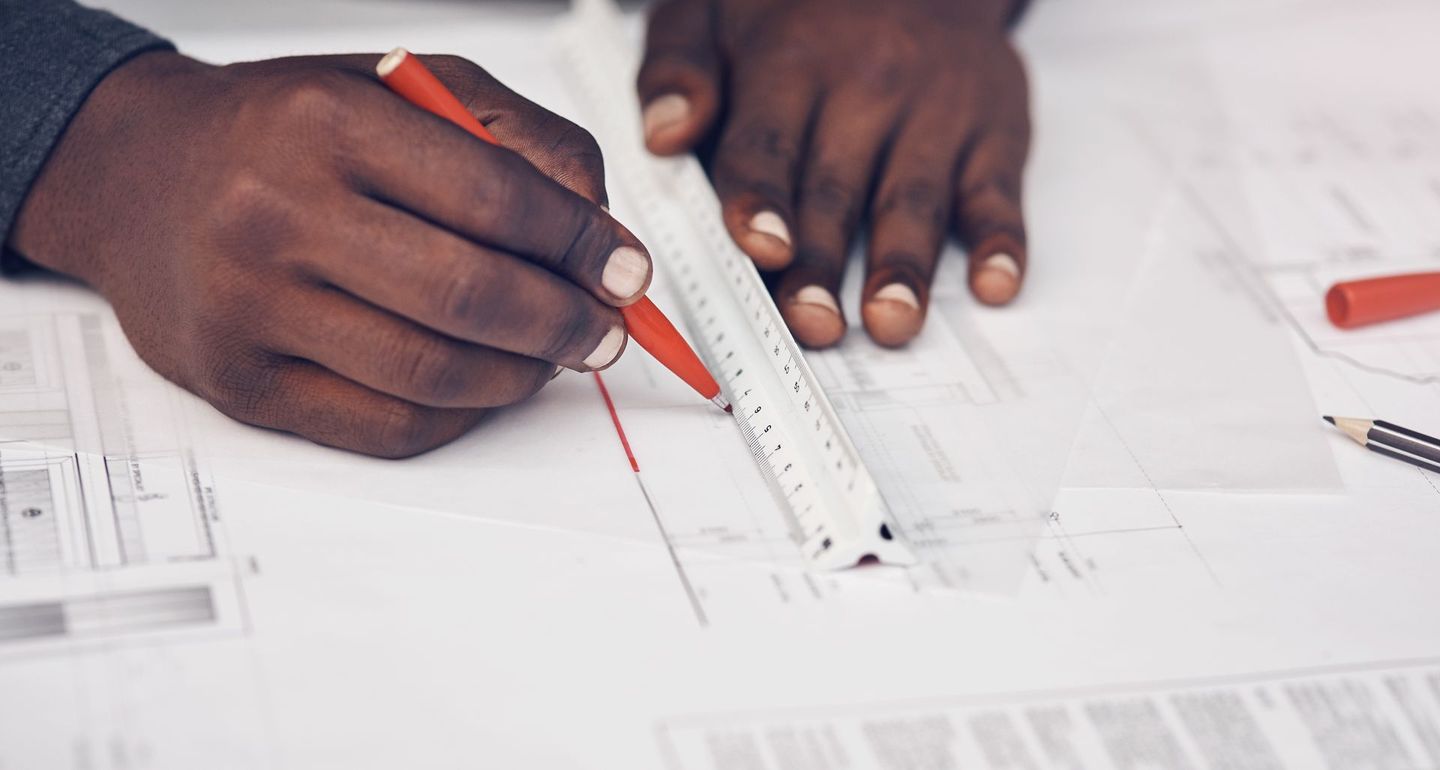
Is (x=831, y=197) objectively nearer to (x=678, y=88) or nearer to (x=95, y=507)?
(x=678, y=88)

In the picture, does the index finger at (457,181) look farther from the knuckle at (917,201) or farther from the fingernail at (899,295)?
the knuckle at (917,201)

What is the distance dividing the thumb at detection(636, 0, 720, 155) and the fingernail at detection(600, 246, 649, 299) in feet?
1.52

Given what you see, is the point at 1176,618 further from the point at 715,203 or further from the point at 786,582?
the point at 715,203

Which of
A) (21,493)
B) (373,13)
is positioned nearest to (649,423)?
(21,493)

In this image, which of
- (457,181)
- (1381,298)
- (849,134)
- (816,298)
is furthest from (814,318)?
(1381,298)

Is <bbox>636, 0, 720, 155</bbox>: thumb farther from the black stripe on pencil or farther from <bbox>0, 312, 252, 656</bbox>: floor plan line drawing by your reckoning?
the black stripe on pencil

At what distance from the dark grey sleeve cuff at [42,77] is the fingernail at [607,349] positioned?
1.64 ft

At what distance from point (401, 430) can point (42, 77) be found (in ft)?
1.56

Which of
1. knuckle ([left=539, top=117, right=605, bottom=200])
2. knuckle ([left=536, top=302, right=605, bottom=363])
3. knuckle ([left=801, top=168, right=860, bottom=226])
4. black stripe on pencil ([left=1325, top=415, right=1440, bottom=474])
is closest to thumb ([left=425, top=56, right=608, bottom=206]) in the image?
knuckle ([left=539, top=117, right=605, bottom=200])

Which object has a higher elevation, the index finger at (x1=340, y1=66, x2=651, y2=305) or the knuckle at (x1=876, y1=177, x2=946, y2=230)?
the knuckle at (x1=876, y1=177, x2=946, y2=230)

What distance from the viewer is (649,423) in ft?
3.46

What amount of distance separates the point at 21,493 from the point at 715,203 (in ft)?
2.17

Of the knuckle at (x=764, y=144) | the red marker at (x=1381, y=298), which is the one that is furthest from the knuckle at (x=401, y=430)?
the red marker at (x=1381, y=298)

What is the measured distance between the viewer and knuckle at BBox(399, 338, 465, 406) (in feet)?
2.98
